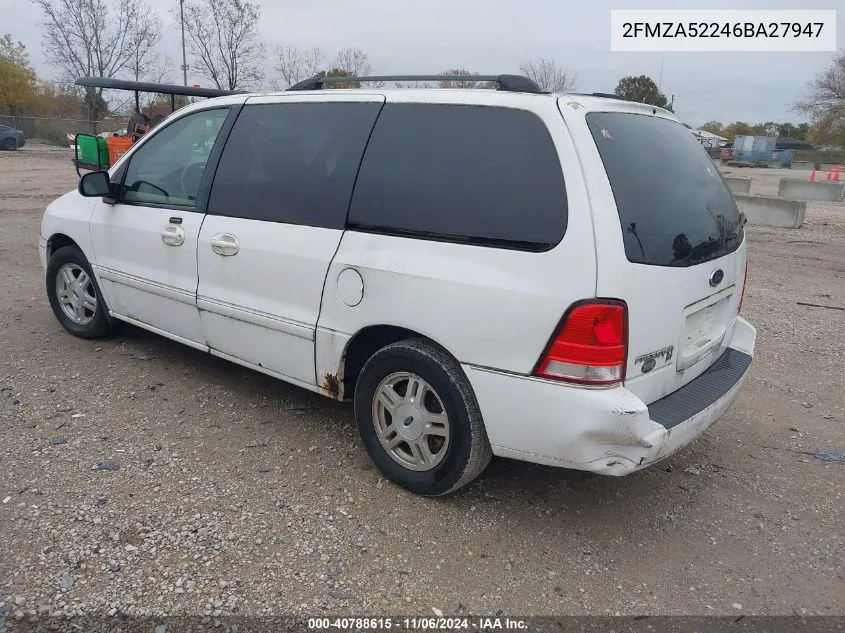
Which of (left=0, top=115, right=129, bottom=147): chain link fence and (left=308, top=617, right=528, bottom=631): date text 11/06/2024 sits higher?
(left=0, top=115, right=129, bottom=147): chain link fence

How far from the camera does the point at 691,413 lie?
2.81 metres

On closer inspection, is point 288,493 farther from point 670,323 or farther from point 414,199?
point 670,323

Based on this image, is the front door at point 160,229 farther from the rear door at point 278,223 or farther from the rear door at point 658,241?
the rear door at point 658,241

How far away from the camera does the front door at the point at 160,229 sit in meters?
3.96

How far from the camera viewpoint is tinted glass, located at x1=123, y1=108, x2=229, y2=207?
3998 millimetres

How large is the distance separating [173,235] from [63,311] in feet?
5.86

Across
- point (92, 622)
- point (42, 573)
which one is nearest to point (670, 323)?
point (92, 622)

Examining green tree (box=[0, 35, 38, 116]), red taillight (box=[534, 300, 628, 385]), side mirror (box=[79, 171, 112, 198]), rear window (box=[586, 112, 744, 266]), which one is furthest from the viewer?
green tree (box=[0, 35, 38, 116])

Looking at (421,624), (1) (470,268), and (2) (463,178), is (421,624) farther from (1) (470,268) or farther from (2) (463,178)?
(2) (463,178)

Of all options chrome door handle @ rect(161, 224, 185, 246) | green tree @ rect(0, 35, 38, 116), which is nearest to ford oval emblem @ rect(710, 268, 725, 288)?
chrome door handle @ rect(161, 224, 185, 246)

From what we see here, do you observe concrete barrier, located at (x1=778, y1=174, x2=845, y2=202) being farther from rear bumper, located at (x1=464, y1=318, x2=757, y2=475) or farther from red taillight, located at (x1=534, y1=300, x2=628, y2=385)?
red taillight, located at (x1=534, y1=300, x2=628, y2=385)

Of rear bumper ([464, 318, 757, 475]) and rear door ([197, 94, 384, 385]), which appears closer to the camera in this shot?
rear bumper ([464, 318, 757, 475])

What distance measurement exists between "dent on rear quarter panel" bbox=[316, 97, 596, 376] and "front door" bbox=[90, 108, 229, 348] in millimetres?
1305

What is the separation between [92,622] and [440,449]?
1.53 meters
